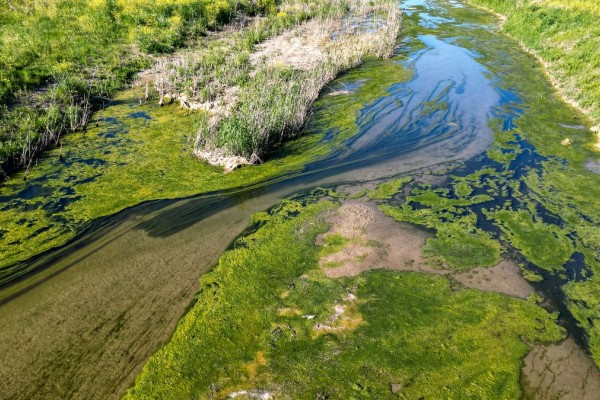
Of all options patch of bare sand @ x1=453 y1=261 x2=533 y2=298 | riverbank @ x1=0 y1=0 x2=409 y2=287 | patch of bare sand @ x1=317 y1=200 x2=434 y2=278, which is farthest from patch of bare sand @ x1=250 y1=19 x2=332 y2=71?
patch of bare sand @ x1=453 y1=261 x2=533 y2=298

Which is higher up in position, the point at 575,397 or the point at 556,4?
the point at 556,4

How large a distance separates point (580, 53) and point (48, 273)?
1816cm

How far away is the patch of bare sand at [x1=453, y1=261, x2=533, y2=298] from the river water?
343 cm

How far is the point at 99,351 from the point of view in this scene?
5328mm

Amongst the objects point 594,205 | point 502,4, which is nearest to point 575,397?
point 594,205

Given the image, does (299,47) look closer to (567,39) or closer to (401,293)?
(567,39)

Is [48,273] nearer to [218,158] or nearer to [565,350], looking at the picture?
[218,158]

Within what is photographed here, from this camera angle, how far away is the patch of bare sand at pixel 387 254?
6.60m

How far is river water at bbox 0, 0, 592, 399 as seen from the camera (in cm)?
517

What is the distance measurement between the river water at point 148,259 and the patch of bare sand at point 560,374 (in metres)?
4.72

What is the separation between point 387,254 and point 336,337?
207cm

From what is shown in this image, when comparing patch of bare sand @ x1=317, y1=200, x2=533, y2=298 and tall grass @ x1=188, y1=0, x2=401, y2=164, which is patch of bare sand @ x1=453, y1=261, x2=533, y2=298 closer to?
patch of bare sand @ x1=317, y1=200, x2=533, y2=298

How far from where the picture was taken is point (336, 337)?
18.2ft

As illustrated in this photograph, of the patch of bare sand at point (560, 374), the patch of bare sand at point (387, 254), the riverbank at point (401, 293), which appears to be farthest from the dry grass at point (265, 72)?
the patch of bare sand at point (560, 374)
